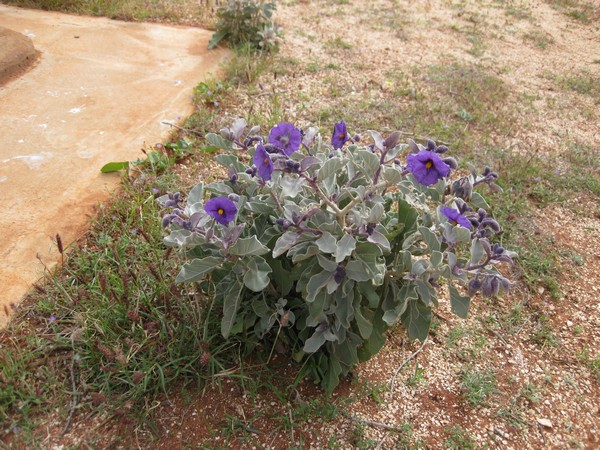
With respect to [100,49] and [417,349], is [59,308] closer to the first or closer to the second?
[417,349]

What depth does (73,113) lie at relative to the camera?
12.0 ft

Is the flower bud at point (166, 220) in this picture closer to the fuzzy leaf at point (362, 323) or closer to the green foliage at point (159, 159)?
the fuzzy leaf at point (362, 323)

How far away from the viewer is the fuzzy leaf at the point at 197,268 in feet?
5.89

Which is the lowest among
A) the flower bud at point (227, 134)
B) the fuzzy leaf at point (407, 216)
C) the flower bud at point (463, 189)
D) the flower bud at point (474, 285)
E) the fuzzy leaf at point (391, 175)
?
the flower bud at point (474, 285)

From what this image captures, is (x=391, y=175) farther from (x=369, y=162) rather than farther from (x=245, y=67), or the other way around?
(x=245, y=67)

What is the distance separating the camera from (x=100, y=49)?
457 centimetres

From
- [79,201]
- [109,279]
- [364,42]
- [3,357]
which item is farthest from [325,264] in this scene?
[364,42]

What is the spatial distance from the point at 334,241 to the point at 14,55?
12.0 ft

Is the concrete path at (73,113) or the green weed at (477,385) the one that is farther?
the concrete path at (73,113)

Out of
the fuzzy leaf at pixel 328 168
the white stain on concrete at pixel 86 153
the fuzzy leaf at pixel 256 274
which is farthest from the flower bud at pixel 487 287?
the white stain on concrete at pixel 86 153

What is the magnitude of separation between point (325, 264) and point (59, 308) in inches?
55.8

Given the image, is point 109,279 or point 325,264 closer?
point 325,264

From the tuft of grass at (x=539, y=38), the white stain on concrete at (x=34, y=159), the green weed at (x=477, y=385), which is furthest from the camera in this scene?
the tuft of grass at (x=539, y=38)

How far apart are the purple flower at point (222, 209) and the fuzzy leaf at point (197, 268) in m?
0.18
